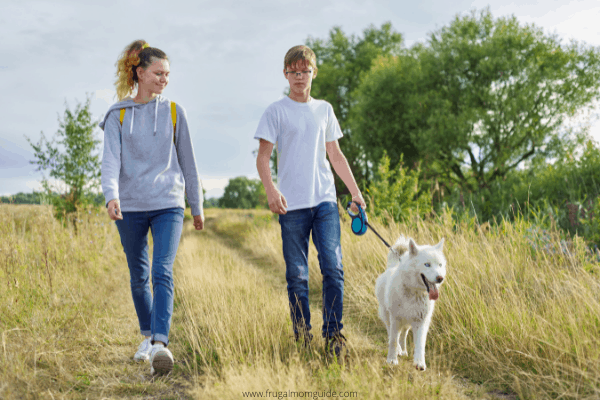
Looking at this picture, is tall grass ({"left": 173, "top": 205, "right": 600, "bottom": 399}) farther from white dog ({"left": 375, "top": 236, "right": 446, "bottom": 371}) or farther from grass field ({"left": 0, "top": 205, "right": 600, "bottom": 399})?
white dog ({"left": 375, "top": 236, "right": 446, "bottom": 371})

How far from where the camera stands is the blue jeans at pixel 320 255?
120 inches

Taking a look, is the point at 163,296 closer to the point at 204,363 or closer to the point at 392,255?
the point at 204,363

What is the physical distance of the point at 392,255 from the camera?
3.29 metres

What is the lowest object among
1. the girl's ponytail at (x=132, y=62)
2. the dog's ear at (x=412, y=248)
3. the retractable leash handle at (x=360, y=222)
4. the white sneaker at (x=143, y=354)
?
the white sneaker at (x=143, y=354)

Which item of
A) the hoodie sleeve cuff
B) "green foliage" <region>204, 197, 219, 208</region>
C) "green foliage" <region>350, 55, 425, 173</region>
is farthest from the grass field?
"green foliage" <region>204, 197, 219, 208</region>

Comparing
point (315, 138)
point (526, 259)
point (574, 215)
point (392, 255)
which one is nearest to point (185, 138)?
point (315, 138)

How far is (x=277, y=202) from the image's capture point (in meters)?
2.86

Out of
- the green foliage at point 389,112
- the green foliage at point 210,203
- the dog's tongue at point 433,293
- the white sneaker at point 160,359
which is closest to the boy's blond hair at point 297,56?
the dog's tongue at point 433,293

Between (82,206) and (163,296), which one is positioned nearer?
(163,296)

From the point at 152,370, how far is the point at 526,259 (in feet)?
12.3

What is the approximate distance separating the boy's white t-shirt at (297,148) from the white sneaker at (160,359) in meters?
1.34

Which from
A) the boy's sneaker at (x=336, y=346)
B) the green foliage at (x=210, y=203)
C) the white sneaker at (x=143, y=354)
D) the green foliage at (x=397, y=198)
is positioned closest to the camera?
the boy's sneaker at (x=336, y=346)

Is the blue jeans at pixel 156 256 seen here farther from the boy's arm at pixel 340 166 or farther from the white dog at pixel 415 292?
the white dog at pixel 415 292

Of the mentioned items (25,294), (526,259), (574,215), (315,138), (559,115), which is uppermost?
(559,115)
